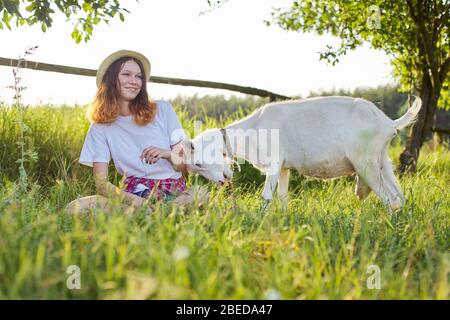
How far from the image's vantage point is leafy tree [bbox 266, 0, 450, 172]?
24.3 ft

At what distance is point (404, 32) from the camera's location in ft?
25.7

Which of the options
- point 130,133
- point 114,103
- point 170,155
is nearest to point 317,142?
point 170,155

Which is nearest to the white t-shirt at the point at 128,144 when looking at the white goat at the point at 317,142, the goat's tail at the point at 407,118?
the white goat at the point at 317,142

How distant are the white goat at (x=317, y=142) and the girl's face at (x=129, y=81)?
2.77 ft

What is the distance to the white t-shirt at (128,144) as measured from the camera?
13.6ft

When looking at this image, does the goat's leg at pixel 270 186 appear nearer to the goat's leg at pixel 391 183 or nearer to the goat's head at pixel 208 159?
the goat's head at pixel 208 159

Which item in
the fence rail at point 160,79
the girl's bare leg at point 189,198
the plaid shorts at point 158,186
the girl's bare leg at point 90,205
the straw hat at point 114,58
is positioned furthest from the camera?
the fence rail at point 160,79

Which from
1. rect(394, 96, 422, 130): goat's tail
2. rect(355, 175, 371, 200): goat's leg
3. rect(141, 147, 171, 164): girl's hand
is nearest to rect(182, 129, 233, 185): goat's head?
rect(141, 147, 171, 164): girl's hand

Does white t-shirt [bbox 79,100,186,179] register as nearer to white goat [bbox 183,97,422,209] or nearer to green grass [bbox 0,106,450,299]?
white goat [bbox 183,97,422,209]

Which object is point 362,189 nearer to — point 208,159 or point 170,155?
point 208,159
